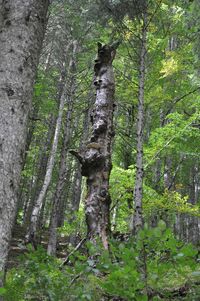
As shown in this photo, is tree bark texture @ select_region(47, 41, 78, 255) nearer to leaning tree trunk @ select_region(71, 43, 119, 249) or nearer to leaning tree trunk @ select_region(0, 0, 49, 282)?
leaning tree trunk @ select_region(71, 43, 119, 249)

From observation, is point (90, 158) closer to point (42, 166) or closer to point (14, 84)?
point (14, 84)

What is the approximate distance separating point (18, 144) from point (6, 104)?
1.35 ft

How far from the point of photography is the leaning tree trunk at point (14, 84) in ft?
10.5

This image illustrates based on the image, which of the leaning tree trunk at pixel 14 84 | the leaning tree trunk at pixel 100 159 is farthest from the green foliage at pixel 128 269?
the leaning tree trunk at pixel 100 159

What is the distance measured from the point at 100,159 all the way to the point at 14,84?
8.32 ft

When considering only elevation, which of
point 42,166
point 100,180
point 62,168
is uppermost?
point 42,166

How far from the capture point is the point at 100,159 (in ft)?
18.6

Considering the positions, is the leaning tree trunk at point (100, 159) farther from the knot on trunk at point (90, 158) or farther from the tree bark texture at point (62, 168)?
the tree bark texture at point (62, 168)

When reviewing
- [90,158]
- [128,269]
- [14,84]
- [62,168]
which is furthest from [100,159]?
[62,168]

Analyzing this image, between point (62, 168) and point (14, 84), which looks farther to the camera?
point (62, 168)

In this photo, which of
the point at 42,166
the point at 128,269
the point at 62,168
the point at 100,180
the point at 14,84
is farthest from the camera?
the point at 42,166

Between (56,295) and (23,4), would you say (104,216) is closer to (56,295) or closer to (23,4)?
(56,295)

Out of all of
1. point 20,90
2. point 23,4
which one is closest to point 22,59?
point 20,90

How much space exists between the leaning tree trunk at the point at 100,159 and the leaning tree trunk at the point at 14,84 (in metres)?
2.15
